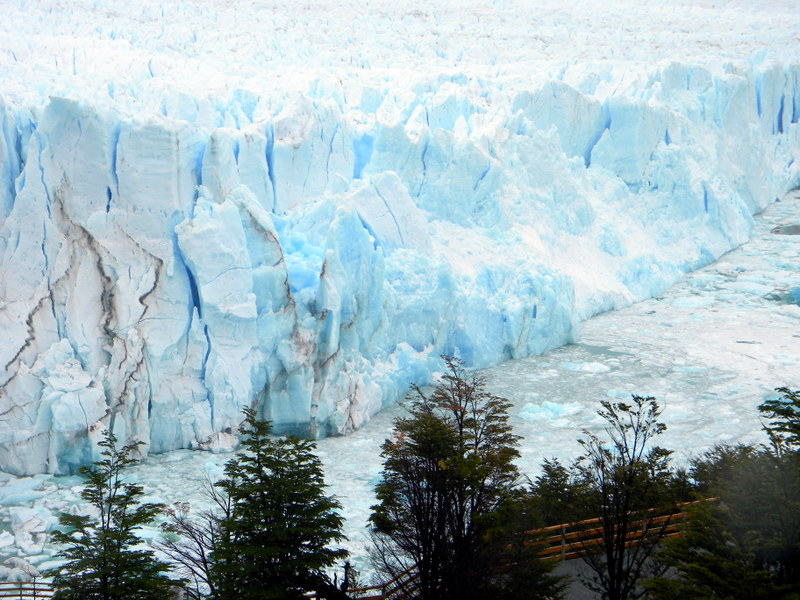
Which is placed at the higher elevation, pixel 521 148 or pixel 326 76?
pixel 326 76

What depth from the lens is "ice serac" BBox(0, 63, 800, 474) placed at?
43.2ft

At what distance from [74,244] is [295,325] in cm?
387

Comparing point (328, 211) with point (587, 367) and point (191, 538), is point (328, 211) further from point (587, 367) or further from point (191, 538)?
point (191, 538)

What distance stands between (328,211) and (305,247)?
1.00 metres

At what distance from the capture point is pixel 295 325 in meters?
14.6

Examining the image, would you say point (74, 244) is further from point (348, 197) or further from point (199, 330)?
point (348, 197)

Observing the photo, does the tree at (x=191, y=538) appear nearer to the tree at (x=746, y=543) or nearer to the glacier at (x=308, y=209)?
the glacier at (x=308, y=209)

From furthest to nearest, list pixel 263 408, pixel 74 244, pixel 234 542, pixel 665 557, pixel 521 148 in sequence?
1. pixel 521 148
2. pixel 263 408
3. pixel 74 244
4. pixel 234 542
5. pixel 665 557

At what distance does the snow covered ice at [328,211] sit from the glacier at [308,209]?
48mm

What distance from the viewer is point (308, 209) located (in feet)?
55.5

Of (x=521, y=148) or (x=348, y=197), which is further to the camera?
(x=521, y=148)

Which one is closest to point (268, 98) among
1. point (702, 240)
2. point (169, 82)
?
point (169, 82)

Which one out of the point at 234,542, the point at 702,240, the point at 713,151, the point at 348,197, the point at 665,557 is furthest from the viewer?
the point at 713,151

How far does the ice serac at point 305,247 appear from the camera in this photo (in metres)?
13.2
